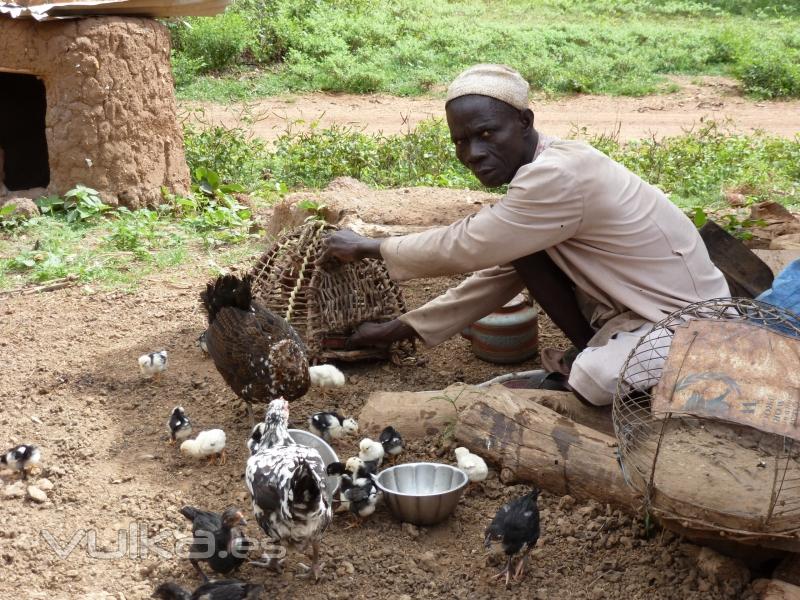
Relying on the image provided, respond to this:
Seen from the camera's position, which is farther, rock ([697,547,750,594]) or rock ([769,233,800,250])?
rock ([769,233,800,250])

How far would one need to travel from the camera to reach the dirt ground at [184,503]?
362 centimetres

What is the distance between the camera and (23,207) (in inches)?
320

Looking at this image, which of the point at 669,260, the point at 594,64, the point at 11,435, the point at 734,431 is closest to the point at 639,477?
the point at 734,431

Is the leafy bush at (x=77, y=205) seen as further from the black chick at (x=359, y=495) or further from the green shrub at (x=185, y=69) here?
the green shrub at (x=185, y=69)

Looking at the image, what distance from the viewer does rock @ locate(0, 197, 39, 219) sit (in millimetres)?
8094

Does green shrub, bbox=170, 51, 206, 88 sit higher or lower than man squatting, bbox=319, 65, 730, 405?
lower

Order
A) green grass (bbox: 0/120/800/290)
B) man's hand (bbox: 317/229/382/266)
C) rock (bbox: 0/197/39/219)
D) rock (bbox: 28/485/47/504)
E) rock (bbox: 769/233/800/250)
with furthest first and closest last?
rock (bbox: 0/197/39/219) < green grass (bbox: 0/120/800/290) < rock (bbox: 769/233/800/250) < man's hand (bbox: 317/229/382/266) < rock (bbox: 28/485/47/504)

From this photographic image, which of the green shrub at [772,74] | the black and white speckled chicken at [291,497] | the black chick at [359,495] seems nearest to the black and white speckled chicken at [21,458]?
the black and white speckled chicken at [291,497]

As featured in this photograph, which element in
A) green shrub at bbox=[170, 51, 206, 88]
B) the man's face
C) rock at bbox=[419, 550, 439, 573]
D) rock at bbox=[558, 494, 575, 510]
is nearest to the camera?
rock at bbox=[419, 550, 439, 573]

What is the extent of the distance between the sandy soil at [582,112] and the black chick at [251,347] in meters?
7.67

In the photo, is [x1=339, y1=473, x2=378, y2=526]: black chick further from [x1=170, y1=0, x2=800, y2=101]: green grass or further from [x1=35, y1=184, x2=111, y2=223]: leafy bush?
[x1=170, y1=0, x2=800, y2=101]: green grass

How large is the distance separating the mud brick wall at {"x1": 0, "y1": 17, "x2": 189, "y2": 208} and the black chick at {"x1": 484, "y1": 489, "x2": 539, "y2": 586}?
590 centimetres

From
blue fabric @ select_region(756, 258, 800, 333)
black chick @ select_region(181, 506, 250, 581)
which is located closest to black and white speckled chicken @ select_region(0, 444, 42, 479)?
black chick @ select_region(181, 506, 250, 581)

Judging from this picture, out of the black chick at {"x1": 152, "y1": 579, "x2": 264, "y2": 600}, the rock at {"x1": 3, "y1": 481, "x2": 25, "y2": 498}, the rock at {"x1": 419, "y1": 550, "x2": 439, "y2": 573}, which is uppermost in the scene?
the black chick at {"x1": 152, "y1": 579, "x2": 264, "y2": 600}
